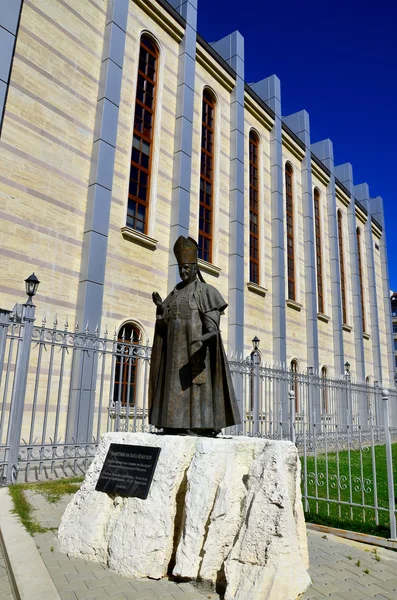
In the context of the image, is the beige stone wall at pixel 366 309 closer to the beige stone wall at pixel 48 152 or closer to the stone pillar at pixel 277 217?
the stone pillar at pixel 277 217

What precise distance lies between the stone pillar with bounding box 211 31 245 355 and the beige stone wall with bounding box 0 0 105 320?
6.86m

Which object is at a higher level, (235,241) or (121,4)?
(121,4)

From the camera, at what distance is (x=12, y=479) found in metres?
7.21

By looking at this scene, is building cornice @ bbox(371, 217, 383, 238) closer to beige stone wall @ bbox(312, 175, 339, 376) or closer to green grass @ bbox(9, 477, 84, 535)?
beige stone wall @ bbox(312, 175, 339, 376)

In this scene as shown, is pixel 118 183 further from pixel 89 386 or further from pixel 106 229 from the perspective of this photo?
pixel 89 386

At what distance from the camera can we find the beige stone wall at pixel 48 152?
34.9 ft

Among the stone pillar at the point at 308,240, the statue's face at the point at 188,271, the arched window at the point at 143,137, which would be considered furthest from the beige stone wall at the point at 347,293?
the statue's face at the point at 188,271

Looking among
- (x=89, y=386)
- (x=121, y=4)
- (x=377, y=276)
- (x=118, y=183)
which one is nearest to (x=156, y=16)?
(x=121, y=4)

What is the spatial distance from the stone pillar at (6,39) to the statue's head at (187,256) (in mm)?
7922

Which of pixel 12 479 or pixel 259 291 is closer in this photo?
pixel 12 479

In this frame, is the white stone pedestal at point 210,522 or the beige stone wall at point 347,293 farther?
the beige stone wall at point 347,293

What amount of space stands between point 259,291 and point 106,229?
8624 mm

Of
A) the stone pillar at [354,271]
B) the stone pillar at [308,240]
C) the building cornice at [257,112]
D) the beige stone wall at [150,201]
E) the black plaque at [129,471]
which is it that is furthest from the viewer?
the stone pillar at [354,271]

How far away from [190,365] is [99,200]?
8916mm
